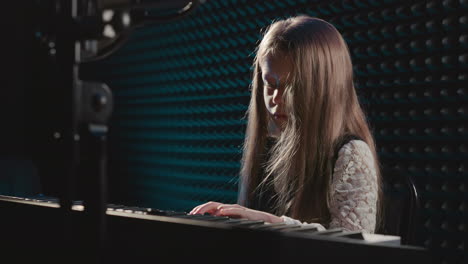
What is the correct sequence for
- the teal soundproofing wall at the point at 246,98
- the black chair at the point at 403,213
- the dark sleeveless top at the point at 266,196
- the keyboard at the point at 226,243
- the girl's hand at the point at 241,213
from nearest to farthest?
the keyboard at the point at 226,243 → the girl's hand at the point at 241,213 → the black chair at the point at 403,213 → the dark sleeveless top at the point at 266,196 → the teal soundproofing wall at the point at 246,98

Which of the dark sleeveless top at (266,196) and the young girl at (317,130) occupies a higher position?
the young girl at (317,130)

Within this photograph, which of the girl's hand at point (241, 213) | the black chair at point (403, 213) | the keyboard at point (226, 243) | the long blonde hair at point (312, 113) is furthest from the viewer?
the long blonde hair at point (312, 113)

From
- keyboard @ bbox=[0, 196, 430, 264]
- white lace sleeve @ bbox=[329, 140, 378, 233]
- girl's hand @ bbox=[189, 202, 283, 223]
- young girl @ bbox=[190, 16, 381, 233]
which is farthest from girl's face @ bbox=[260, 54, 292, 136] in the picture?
keyboard @ bbox=[0, 196, 430, 264]

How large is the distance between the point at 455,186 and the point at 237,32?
1.14 meters

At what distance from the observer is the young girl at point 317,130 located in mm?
1082

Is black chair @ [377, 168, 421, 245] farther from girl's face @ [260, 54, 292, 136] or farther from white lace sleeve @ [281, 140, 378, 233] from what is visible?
girl's face @ [260, 54, 292, 136]

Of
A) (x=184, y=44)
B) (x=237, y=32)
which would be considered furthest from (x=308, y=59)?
(x=184, y=44)

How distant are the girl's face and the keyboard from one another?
0.69 meters

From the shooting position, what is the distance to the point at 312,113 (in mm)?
1155

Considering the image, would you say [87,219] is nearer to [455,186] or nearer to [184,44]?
[455,186]

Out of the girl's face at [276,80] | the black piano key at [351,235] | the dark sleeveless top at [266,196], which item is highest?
the girl's face at [276,80]

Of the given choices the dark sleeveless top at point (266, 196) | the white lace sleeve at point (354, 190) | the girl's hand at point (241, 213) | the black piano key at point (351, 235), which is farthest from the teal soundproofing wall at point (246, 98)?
the black piano key at point (351, 235)

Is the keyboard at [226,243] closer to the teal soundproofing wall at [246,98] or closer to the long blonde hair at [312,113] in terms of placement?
the long blonde hair at [312,113]

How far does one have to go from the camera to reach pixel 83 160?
0.45 meters
